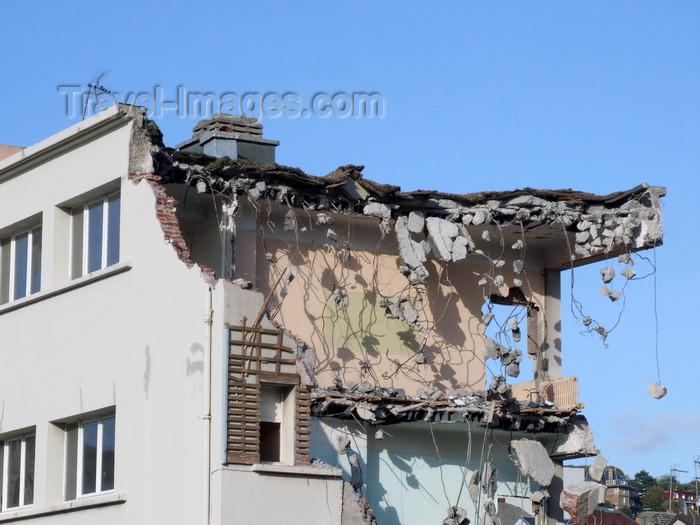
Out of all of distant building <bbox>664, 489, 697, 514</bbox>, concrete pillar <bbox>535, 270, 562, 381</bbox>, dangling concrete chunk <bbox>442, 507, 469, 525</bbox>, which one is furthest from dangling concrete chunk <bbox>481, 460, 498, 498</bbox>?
distant building <bbox>664, 489, 697, 514</bbox>

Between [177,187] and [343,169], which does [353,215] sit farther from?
[177,187]

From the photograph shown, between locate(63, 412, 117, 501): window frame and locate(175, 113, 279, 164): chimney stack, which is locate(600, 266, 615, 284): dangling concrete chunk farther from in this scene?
locate(63, 412, 117, 501): window frame

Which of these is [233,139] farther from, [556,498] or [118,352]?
[556,498]

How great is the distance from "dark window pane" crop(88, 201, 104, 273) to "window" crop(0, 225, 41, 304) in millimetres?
1139

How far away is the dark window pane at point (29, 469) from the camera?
18.2 metres

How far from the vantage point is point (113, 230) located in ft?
59.0

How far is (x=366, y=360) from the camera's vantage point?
2070cm

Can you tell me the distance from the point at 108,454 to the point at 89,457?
510 mm

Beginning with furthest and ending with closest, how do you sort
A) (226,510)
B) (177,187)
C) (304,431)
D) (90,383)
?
1. (177,187)
2. (90,383)
3. (304,431)
4. (226,510)

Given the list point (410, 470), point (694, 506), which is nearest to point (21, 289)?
point (410, 470)

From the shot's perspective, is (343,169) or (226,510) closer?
(226,510)

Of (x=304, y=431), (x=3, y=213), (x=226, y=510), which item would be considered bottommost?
(x=226, y=510)

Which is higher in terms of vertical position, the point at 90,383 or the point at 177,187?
the point at 177,187

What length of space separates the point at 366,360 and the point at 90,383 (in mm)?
5055
